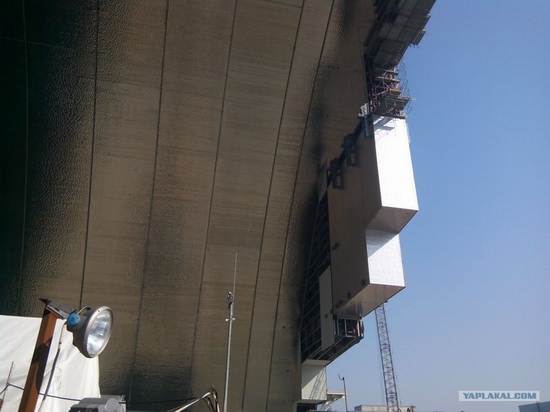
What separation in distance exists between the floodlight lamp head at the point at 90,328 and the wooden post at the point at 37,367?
274 millimetres

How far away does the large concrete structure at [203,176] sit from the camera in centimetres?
1695

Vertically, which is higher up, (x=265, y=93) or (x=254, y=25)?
(x=254, y=25)

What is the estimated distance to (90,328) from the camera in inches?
152

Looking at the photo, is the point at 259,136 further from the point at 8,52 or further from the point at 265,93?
the point at 8,52

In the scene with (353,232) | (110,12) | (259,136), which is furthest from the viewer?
(259,136)

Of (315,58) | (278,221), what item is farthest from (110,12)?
(278,221)

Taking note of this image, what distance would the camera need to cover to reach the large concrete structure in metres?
17.0

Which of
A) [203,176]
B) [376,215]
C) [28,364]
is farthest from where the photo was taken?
[203,176]

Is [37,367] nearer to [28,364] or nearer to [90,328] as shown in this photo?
[90,328]

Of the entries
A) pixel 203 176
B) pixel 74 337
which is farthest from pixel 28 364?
pixel 203 176

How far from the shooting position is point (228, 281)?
2131 centimetres

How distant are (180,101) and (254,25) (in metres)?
4.20

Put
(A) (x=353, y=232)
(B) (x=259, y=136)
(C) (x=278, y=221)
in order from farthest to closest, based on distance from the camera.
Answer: (C) (x=278, y=221) < (B) (x=259, y=136) < (A) (x=353, y=232)

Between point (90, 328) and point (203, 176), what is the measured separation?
52.8 ft
